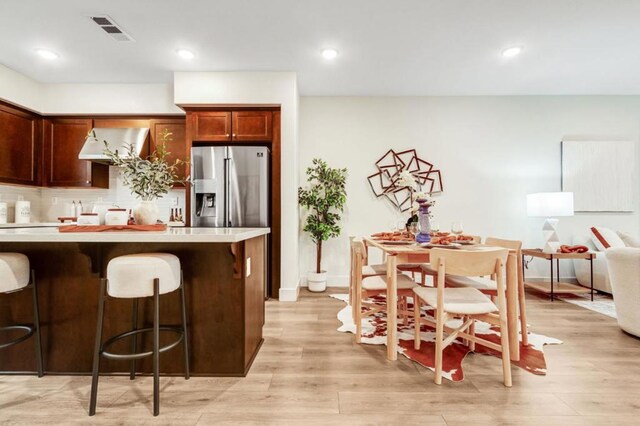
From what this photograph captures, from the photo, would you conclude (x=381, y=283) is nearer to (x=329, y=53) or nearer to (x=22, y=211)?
(x=329, y=53)

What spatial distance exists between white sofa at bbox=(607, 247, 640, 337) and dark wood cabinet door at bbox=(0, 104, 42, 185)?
637cm

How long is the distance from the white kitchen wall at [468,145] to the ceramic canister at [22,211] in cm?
352

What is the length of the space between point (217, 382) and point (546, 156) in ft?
16.9

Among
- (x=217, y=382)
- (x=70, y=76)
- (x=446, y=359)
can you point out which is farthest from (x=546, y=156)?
(x=70, y=76)

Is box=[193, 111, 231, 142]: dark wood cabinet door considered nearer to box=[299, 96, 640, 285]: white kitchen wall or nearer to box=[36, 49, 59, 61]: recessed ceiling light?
box=[299, 96, 640, 285]: white kitchen wall

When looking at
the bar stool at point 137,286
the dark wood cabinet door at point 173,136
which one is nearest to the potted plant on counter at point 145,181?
the bar stool at point 137,286

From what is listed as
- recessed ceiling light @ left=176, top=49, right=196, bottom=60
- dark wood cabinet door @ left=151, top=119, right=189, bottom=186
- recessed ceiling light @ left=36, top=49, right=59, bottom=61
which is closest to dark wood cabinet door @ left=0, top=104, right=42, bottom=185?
recessed ceiling light @ left=36, top=49, right=59, bottom=61

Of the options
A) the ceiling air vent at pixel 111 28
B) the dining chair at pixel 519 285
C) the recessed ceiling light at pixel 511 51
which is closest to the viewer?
the dining chair at pixel 519 285

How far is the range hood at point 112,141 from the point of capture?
3979 millimetres

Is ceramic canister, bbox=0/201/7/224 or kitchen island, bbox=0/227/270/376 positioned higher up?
ceramic canister, bbox=0/201/7/224

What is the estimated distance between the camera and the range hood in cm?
398

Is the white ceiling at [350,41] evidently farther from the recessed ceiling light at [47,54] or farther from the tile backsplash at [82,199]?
the tile backsplash at [82,199]

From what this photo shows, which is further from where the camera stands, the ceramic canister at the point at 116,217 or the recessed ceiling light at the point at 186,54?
the recessed ceiling light at the point at 186,54

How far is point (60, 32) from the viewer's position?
3.07 m
